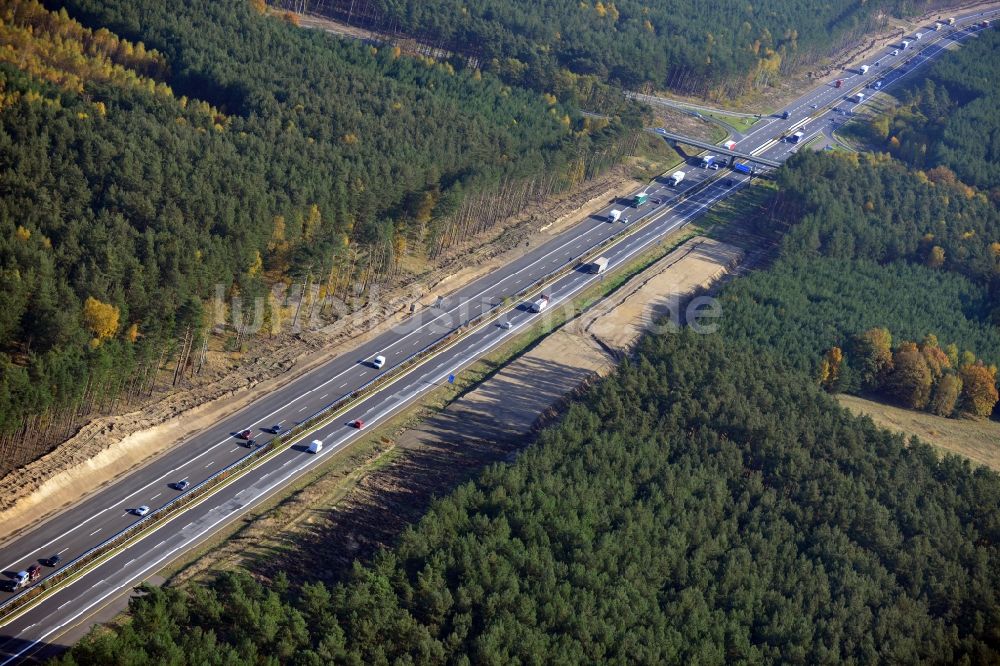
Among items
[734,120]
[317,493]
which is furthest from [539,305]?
[734,120]

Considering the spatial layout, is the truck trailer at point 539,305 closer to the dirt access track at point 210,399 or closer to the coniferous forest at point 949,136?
the dirt access track at point 210,399

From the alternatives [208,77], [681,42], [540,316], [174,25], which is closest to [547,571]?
[540,316]

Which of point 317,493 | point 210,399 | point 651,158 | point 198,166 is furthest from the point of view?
point 651,158

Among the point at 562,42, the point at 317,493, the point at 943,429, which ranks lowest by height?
the point at 317,493

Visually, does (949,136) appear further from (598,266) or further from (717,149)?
(598,266)

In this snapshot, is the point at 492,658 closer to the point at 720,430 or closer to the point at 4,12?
the point at 720,430

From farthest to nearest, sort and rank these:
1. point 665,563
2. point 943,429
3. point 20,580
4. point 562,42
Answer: point 562,42 → point 943,429 → point 665,563 → point 20,580

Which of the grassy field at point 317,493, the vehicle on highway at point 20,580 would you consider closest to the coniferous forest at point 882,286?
the grassy field at point 317,493
